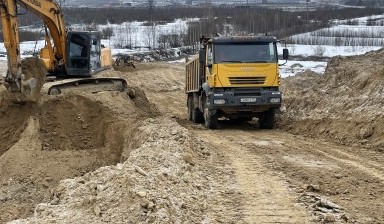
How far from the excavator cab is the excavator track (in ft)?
2.80

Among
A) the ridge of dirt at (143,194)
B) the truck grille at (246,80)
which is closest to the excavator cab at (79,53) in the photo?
the truck grille at (246,80)

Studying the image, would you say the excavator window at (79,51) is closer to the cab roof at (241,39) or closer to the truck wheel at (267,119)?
the cab roof at (241,39)

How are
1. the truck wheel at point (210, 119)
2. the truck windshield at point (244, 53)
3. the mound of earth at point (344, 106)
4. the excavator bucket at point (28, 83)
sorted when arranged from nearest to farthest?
the mound of earth at point (344, 106) → the excavator bucket at point (28, 83) → the truck windshield at point (244, 53) → the truck wheel at point (210, 119)

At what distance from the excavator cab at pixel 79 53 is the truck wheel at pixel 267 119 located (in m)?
6.26

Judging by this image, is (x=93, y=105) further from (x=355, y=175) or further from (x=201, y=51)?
(x=355, y=175)

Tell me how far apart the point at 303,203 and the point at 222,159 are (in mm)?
3486

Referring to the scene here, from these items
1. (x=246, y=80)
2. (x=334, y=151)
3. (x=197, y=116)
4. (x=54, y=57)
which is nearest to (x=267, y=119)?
(x=246, y=80)

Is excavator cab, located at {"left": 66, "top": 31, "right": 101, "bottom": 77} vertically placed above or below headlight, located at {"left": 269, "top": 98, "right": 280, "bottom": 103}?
above

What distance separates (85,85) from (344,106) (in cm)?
811

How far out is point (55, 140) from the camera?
48.1 feet

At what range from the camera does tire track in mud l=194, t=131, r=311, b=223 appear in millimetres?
7590

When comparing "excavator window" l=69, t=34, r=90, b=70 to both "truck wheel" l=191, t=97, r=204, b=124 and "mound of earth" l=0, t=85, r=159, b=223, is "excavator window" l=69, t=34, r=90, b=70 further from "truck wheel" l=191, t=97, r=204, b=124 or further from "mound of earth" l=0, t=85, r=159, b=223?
"truck wheel" l=191, t=97, r=204, b=124

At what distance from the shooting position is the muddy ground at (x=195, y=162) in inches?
303

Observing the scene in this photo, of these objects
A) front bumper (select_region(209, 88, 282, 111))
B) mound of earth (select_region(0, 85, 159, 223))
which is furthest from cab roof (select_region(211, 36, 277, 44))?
mound of earth (select_region(0, 85, 159, 223))
